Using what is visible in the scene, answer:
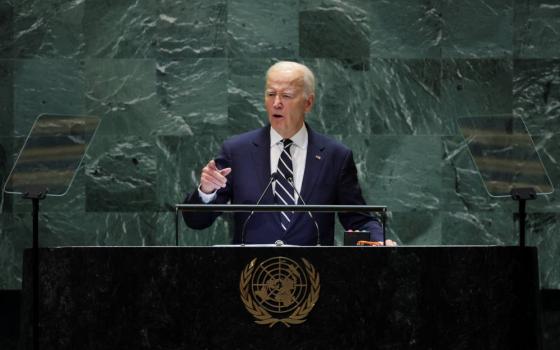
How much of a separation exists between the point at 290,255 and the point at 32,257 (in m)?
1.01

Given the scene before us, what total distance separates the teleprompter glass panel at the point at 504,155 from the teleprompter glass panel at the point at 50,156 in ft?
5.84

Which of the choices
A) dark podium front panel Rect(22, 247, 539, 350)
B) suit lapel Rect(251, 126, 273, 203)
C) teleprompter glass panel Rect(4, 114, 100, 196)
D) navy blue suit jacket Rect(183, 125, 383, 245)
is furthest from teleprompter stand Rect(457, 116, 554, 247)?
teleprompter glass panel Rect(4, 114, 100, 196)

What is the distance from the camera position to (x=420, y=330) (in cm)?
368

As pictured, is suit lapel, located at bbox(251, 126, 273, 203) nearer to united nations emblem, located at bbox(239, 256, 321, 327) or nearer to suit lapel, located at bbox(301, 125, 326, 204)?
suit lapel, located at bbox(301, 125, 326, 204)

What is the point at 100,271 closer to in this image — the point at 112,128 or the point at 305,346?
the point at 305,346

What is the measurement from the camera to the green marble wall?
6.76m

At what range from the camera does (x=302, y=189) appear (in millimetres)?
4926

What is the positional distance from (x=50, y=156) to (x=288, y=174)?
1314mm

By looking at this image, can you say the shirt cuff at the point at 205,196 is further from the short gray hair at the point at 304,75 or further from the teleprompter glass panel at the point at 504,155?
the teleprompter glass panel at the point at 504,155

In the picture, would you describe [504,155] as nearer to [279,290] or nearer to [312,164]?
[312,164]

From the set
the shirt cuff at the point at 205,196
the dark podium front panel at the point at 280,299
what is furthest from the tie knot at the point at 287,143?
the dark podium front panel at the point at 280,299

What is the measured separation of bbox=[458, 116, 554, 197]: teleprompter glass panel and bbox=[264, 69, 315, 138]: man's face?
0.93m

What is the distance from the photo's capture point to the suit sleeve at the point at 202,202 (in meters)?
4.64

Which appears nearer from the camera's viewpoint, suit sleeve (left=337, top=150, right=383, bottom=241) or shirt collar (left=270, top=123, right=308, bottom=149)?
suit sleeve (left=337, top=150, right=383, bottom=241)
